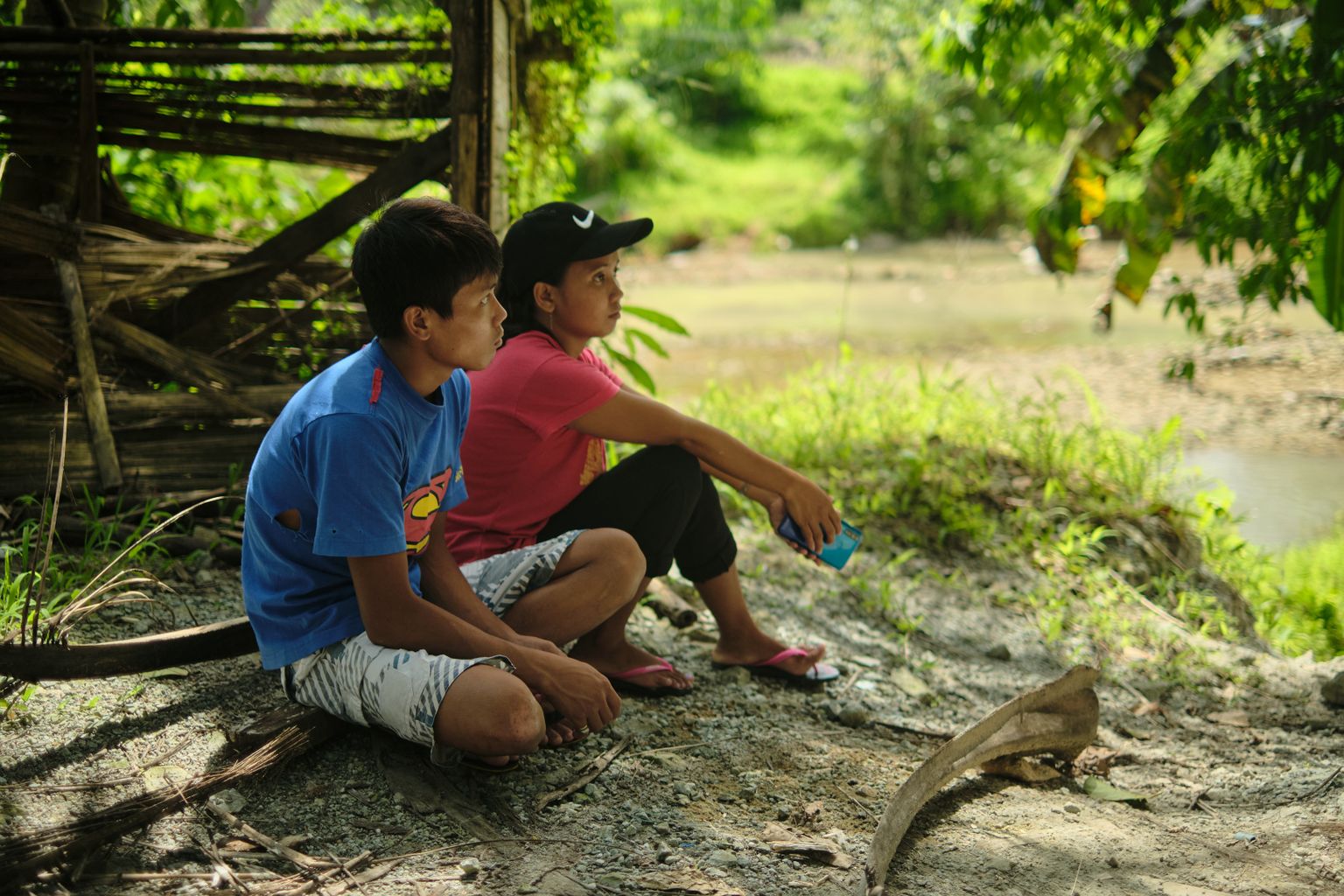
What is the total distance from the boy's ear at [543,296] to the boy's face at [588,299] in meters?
0.01

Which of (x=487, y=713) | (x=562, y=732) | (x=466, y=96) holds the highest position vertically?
(x=466, y=96)

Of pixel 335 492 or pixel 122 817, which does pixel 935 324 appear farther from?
pixel 122 817

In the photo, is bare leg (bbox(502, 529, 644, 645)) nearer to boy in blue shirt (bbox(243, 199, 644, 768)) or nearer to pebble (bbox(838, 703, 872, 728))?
boy in blue shirt (bbox(243, 199, 644, 768))

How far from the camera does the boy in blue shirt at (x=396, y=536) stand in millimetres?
2088

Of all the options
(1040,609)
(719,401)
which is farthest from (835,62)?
(1040,609)

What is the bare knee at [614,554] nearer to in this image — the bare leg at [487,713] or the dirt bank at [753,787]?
the dirt bank at [753,787]

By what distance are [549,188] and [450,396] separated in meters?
2.01

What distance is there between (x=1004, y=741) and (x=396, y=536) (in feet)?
4.83

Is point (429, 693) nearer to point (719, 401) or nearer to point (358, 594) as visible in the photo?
point (358, 594)

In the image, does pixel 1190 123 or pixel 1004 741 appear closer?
pixel 1004 741

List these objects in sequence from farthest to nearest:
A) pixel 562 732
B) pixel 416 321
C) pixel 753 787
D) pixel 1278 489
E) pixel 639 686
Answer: pixel 1278 489 < pixel 639 686 < pixel 753 787 < pixel 562 732 < pixel 416 321

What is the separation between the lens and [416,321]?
2.19m

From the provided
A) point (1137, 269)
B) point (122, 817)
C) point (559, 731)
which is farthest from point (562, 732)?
point (1137, 269)

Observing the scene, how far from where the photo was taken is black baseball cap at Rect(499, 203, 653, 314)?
2.68 meters
